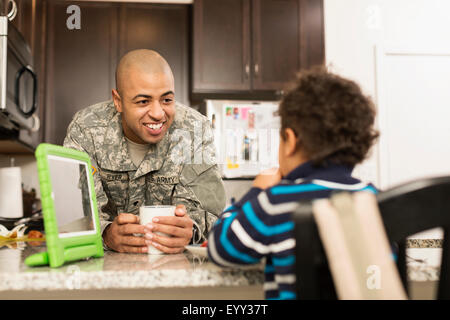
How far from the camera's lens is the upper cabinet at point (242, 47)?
2.81 metres

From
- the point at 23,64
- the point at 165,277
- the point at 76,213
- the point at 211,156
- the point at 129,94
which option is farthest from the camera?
the point at 23,64

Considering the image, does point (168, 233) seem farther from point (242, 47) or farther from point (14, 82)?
point (242, 47)

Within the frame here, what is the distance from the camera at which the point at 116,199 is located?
1530 millimetres

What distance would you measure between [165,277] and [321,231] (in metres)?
0.31

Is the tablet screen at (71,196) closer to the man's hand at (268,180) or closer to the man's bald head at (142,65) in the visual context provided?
the man's hand at (268,180)

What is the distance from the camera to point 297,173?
2.27ft

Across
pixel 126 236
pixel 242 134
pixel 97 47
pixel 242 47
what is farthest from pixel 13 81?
pixel 242 47

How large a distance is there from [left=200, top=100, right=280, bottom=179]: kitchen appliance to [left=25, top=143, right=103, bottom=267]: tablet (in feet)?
5.90

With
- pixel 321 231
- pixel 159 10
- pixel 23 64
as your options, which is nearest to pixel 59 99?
pixel 159 10

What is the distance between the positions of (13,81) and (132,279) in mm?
1223

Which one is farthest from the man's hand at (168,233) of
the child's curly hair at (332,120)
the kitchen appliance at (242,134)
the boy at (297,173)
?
the kitchen appliance at (242,134)

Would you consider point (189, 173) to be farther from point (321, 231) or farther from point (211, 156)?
point (321, 231)

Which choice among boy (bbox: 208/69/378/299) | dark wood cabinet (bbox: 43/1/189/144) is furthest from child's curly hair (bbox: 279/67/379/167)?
dark wood cabinet (bbox: 43/1/189/144)

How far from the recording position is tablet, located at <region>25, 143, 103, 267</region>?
29.1 inches
